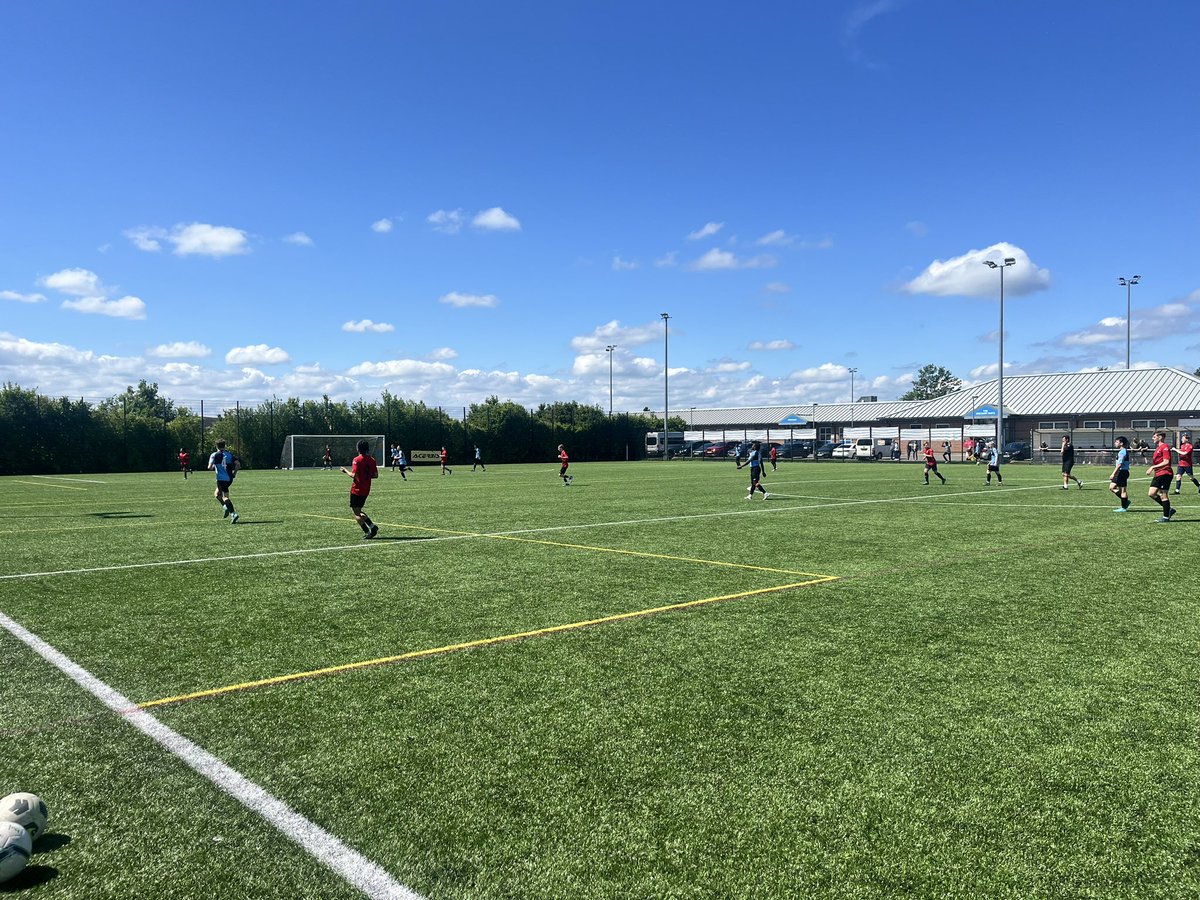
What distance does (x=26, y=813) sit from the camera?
352 centimetres

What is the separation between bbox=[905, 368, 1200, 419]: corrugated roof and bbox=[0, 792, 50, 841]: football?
83756 mm

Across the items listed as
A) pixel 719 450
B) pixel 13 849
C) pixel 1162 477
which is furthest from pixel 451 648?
pixel 719 450

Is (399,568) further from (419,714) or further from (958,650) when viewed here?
(958,650)

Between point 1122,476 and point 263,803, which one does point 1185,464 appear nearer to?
point 1122,476

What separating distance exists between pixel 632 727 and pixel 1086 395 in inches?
3503

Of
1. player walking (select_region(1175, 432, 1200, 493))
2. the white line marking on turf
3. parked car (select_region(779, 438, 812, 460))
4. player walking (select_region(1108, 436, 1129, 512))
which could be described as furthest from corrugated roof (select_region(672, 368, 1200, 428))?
the white line marking on turf

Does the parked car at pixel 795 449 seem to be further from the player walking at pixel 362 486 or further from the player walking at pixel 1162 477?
the player walking at pixel 362 486

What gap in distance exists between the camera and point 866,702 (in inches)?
213

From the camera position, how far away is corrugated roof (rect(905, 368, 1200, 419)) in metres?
74.6

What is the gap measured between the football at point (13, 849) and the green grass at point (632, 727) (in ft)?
0.27

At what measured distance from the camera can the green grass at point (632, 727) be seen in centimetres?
342

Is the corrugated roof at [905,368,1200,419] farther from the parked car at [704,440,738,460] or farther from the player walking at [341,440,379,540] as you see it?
the player walking at [341,440,379,540]

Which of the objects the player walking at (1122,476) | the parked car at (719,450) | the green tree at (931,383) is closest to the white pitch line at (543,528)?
the player walking at (1122,476)

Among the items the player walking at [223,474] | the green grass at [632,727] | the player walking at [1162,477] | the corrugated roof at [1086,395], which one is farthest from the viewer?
the corrugated roof at [1086,395]
